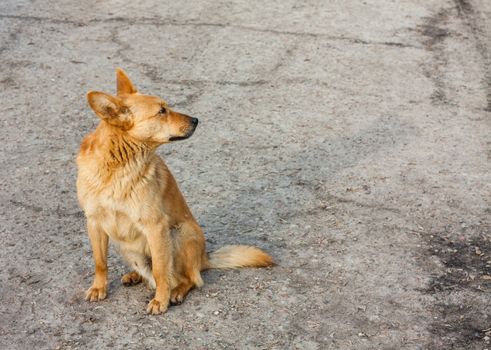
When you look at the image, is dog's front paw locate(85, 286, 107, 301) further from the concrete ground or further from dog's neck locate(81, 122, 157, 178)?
dog's neck locate(81, 122, 157, 178)

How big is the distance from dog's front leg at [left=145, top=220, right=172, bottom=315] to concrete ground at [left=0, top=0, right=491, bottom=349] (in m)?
0.07

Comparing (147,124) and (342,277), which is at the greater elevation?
(147,124)

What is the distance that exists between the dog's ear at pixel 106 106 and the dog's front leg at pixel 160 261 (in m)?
0.58

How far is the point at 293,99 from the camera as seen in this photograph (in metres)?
6.77

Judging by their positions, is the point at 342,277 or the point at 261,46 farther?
the point at 261,46

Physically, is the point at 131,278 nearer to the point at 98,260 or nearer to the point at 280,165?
the point at 98,260

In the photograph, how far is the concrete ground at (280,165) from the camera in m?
4.08

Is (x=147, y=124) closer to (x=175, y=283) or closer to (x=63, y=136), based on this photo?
(x=175, y=283)

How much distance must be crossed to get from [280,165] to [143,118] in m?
1.93

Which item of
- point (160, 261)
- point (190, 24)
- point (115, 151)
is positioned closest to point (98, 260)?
point (160, 261)

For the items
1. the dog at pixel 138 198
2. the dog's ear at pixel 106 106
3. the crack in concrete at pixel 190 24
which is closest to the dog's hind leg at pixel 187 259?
the dog at pixel 138 198

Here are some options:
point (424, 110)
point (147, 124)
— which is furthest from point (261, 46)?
point (147, 124)

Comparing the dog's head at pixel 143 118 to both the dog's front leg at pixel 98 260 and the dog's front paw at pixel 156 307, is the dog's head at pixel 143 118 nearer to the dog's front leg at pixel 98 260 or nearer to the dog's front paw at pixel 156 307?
the dog's front leg at pixel 98 260

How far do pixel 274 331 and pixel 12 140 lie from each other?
9.47ft
